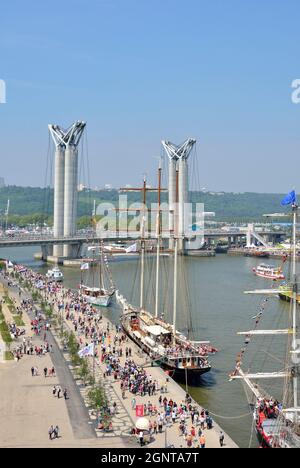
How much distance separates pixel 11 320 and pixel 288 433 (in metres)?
21.0

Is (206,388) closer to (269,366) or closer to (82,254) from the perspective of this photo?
(269,366)

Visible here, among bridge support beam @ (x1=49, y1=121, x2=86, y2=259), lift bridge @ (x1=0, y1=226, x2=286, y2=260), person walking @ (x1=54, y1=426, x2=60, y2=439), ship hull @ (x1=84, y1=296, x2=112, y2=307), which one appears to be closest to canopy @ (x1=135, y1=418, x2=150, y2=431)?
person walking @ (x1=54, y1=426, x2=60, y2=439)

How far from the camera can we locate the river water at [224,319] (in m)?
24.5

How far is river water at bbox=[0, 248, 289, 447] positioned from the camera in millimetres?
24525

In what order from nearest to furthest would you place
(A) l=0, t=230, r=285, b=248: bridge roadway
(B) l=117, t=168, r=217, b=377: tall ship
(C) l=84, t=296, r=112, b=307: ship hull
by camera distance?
(B) l=117, t=168, r=217, b=377: tall ship
(C) l=84, t=296, r=112, b=307: ship hull
(A) l=0, t=230, r=285, b=248: bridge roadway

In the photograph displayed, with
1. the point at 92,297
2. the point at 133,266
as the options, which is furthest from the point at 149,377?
the point at 133,266

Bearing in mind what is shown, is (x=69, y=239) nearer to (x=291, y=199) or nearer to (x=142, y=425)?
(x=291, y=199)

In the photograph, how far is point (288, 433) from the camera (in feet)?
64.2

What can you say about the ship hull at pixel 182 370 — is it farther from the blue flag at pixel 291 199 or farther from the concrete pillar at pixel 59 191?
the concrete pillar at pixel 59 191

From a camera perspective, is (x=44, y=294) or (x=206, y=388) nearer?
(x=206, y=388)

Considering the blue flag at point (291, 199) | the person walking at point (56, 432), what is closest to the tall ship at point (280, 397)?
the blue flag at point (291, 199)

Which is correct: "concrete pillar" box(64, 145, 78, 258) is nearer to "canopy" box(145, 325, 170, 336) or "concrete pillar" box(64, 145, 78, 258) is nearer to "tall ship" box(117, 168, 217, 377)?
"tall ship" box(117, 168, 217, 377)

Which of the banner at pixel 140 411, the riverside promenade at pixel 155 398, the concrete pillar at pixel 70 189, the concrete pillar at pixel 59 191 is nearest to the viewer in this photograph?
the riverside promenade at pixel 155 398

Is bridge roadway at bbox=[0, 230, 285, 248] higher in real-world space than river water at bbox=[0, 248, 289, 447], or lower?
higher
